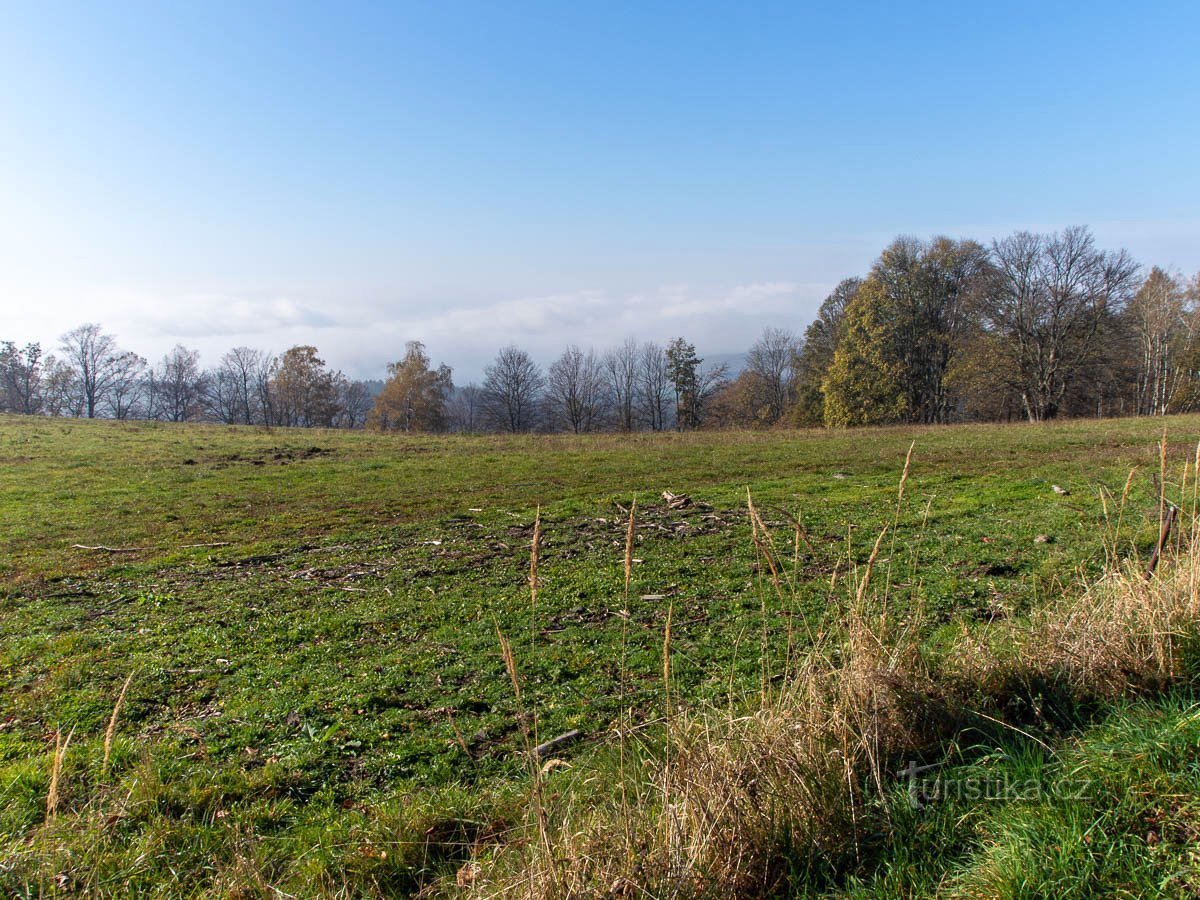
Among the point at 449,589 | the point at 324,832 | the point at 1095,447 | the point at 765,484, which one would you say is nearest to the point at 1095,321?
the point at 1095,447

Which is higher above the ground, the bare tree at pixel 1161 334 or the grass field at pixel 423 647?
A: the bare tree at pixel 1161 334

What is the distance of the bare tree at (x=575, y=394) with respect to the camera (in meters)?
74.1

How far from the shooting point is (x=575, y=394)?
74.9m

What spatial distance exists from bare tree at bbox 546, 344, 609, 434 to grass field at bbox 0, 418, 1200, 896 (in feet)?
192

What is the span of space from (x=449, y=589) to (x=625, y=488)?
7819 millimetres

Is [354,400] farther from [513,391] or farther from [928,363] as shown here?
[928,363]

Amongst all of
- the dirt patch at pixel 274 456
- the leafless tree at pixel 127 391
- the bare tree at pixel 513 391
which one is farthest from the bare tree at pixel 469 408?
the dirt patch at pixel 274 456

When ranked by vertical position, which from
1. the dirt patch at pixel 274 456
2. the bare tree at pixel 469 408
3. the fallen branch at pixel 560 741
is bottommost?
the fallen branch at pixel 560 741

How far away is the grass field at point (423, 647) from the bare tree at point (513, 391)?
61.0m

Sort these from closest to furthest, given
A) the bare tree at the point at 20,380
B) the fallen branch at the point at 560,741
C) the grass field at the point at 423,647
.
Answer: the grass field at the point at 423,647, the fallen branch at the point at 560,741, the bare tree at the point at 20,380

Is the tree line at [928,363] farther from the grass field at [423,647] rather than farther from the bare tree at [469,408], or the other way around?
the grass field at [423,647]

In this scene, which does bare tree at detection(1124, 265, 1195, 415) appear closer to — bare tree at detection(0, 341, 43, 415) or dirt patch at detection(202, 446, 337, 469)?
dirt patch at detection(202, 446, 337, 469)

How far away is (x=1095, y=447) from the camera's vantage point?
19.6 meters

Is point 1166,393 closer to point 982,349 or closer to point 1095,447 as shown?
point 982,349
